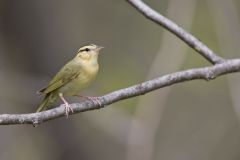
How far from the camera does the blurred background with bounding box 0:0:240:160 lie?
6.38 metres

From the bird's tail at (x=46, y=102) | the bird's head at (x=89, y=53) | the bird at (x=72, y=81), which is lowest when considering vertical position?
the bird's tail at (x=46, y=102)

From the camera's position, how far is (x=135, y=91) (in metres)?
3.81

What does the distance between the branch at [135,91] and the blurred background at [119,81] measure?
111cm

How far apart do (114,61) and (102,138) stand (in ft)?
4.44

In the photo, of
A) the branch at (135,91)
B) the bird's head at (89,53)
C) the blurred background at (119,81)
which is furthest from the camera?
the blurred background at (119,81)

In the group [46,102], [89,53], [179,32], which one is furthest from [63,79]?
[179,32]

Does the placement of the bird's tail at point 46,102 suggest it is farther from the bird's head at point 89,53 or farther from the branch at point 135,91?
the branch at point 135,91

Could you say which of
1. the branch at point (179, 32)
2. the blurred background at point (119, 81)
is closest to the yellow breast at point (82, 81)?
the blurred background at point (119, 81)

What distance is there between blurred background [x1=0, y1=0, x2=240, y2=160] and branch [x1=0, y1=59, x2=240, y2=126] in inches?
43.6

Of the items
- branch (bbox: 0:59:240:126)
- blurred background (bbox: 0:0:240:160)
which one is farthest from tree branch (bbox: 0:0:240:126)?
blurred background (bbox: 0:0:240:160)

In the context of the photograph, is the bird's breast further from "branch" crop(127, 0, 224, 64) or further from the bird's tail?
"branch" crop(127, 0, 224, 64)

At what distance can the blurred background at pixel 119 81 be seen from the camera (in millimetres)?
6375

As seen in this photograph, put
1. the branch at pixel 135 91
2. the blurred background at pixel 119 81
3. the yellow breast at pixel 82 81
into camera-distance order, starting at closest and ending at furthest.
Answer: the branch at pixel 135 91 → the yellow breast at pixel 82 81 → the blurred background at pixel 119 81

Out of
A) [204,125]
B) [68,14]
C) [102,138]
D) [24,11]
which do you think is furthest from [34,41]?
[204,125]
